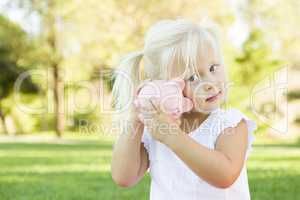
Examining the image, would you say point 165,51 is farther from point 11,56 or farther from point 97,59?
point 11,56

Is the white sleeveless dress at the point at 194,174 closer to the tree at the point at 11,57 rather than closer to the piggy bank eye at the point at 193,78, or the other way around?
the piggy bank eye at the point at 193,78

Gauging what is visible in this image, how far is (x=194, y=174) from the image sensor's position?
233 cm

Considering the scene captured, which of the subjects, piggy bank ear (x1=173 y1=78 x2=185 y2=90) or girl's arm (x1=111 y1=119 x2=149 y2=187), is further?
girl's arm (x1=111 y1=119 x2=149 y2=187)

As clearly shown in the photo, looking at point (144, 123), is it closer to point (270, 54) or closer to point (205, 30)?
point (205, 30)

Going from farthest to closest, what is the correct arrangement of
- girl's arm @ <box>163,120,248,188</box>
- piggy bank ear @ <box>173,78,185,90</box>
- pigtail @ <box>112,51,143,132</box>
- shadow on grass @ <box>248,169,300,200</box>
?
shadow on grass @ <box>248,169,300,200</box>, pigtail @ <box>112,51,143,132</box>, piggy bank ear @ <box>173,78,185,90</box>, girl's arm @ <box>163,120,248,188</box>

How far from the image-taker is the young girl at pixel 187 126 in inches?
82.7

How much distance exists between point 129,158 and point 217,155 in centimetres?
43

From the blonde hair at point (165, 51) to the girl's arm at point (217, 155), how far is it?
0.31 meters

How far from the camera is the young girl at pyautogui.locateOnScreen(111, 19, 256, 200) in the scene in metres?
2.10

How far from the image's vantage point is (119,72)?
2.50 metres

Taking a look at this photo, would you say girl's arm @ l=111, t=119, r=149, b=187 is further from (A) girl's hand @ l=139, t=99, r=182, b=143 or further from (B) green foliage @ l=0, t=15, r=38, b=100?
(B) green foliage @ l=0, t=15, r=38, b=100

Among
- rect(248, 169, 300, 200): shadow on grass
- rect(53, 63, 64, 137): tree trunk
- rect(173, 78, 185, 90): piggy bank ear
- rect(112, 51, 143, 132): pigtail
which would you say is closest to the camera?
rect(173, 78, 185, 90): piggy bank ear

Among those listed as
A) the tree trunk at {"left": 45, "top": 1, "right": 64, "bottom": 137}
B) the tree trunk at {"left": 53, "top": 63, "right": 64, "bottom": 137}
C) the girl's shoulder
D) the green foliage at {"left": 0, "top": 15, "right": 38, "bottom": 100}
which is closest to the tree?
the green foliage at {"left": 0, "top": 15, "right": 38, "bottom": 100}

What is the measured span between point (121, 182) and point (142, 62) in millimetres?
515
